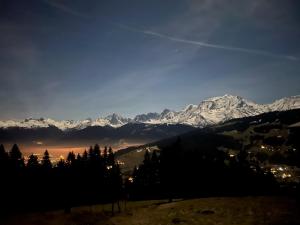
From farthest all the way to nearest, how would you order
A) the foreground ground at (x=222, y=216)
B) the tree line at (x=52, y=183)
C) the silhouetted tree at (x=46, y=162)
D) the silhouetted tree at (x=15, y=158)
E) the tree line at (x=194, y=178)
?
the silhouetted tree at (x=46, y=162), the silhouetted tree at (x=15, y=158), the tree line at (x=52, y=183), the tree line at (x=194, y=178), the foreground ground at (x=222, y=216)

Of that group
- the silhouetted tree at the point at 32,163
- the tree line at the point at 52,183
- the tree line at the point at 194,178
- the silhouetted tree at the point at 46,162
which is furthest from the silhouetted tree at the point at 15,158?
the tree line at the point at 194,178

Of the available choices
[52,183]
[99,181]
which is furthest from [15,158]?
[99,181]

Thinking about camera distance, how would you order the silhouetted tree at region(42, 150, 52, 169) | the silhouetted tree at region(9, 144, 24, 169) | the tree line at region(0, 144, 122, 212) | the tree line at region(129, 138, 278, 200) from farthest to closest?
the silhouetted tree at region(42, 150, 52, 169)
the silhouetted tree at region(9, 144, 24, 169)
the tree line at region(0, 144, 122, 212)
the tree line at region(129, 138, 278, 200)

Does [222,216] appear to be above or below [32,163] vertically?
below

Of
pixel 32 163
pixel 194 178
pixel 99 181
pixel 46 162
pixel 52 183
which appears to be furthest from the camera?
pixel 46 162

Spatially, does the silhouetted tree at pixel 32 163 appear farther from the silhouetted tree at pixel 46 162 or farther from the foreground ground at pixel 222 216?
the foreground ground at pixel 222 216

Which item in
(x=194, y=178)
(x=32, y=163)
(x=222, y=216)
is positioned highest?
(x=32, y=163)

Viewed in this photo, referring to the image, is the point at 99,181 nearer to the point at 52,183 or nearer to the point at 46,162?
the point at 52,183

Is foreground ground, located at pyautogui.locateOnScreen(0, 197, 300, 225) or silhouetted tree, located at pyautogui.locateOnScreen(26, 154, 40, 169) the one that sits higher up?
silhouetted tree, located at pyautogui.locateOnScreen(26, 154, 40, 169)

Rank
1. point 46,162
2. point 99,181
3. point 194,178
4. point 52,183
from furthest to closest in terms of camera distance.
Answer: point 46,162
point 99,181
point 52,183
point 194,178

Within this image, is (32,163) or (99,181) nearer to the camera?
(99,181)

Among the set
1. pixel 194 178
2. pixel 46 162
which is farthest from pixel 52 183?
pixel 194 178

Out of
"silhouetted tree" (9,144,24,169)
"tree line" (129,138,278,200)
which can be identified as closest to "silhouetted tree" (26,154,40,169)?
"silhouetted tree" (9,144,24,169)

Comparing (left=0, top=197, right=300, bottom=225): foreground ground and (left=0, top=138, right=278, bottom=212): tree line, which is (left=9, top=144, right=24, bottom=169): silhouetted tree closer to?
(left=0, top=138, right=278, bottom=212): tree line
